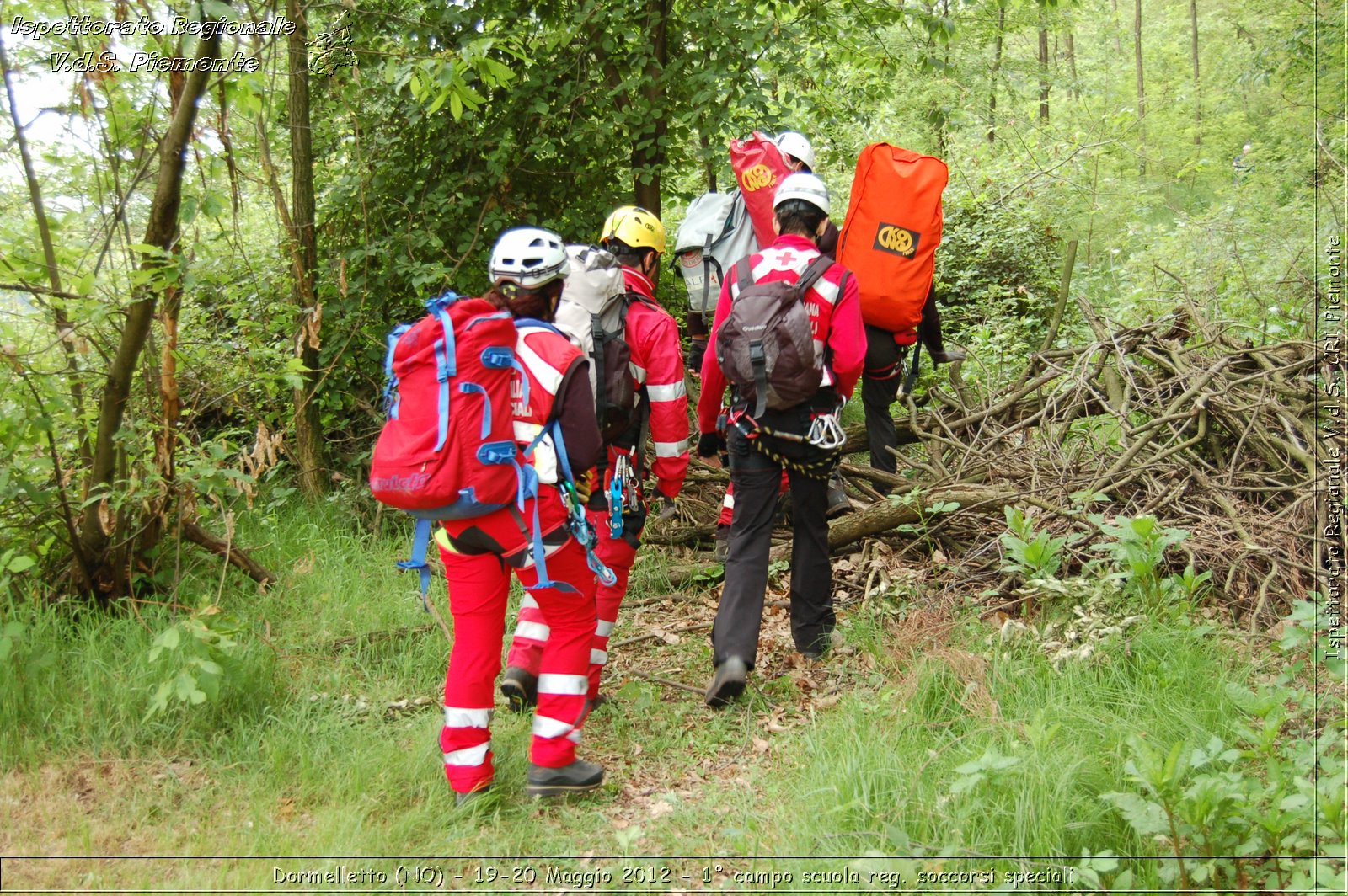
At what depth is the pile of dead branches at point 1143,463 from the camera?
4652 millimetres

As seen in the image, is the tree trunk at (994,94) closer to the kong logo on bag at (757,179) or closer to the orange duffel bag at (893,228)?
the orange duffel bag at (893,228)

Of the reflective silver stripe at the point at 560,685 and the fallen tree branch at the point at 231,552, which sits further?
the fallen tree branch at the point at 231,552

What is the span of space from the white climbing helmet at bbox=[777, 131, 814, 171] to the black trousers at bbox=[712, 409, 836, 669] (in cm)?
191

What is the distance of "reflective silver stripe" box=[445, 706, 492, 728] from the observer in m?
3.71

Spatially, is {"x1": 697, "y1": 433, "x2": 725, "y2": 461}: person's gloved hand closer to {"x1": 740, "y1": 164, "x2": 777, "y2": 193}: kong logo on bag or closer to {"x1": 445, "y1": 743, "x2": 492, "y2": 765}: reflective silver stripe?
{"x1": 740, "y1": 164, "x2": 777, "y2": 193}: kong logo on bag

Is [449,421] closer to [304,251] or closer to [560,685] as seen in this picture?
[560,685]

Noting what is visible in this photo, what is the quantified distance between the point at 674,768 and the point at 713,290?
2994mm

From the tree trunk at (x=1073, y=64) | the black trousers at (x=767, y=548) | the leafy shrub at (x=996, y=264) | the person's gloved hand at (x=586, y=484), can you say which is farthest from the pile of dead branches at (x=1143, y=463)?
the tree trunk at (x=1073, y=64)

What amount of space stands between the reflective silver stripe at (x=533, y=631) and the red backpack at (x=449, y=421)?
1.09 m

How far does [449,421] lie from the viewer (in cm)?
348

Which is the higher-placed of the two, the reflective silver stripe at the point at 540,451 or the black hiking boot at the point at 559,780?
the reflective silver stripe at the point at 540,451

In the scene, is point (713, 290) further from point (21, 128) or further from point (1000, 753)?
point (21, 128)

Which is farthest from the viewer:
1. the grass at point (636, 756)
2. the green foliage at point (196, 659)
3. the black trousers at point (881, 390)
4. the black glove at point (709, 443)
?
the black trousers at point (881, 390)

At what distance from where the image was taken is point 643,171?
6.69m
